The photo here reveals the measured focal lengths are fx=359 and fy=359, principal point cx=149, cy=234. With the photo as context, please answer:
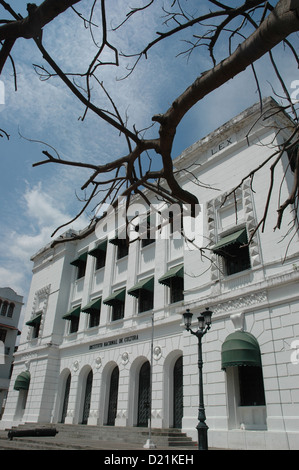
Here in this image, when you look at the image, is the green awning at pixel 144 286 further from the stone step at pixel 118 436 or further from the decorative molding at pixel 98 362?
the stone step at pixel 118 436

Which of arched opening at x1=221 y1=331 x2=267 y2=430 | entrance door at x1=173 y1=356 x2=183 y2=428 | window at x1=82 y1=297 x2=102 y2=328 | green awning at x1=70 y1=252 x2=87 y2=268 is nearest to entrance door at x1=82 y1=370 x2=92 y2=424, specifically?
window at x1=82 y1=297 x2=102 y2=328

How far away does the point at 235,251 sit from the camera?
15258 millimetres

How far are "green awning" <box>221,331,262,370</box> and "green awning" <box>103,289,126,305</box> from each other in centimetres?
927

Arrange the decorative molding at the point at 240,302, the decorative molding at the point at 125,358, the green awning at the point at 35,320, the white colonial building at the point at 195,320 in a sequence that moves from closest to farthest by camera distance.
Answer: the white colonial building at the point at 195,320
the decorative molding at the point at 240,302
the decorative molding at the point at 125,358
the green awning at the point at 35,320

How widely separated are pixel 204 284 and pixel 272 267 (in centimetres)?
333

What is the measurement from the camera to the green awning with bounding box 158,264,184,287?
695 inches

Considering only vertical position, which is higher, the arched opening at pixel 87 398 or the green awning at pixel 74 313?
the green awning at pixel 74 313

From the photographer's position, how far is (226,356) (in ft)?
41.2

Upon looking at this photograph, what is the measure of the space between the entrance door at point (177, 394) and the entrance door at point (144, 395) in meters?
1.70

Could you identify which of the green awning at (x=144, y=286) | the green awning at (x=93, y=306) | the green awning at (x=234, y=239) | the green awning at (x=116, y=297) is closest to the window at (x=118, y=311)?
the green awning at (x=116, y=297)

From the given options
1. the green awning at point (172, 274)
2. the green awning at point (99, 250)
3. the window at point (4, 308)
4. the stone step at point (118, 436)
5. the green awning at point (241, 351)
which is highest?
the window at point (4, 308)

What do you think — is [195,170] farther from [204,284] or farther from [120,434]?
[120,434]

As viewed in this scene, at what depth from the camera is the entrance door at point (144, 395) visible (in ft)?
57.8

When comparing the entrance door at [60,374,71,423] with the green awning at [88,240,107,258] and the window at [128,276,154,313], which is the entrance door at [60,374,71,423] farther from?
the window at [128,276,154,313]
